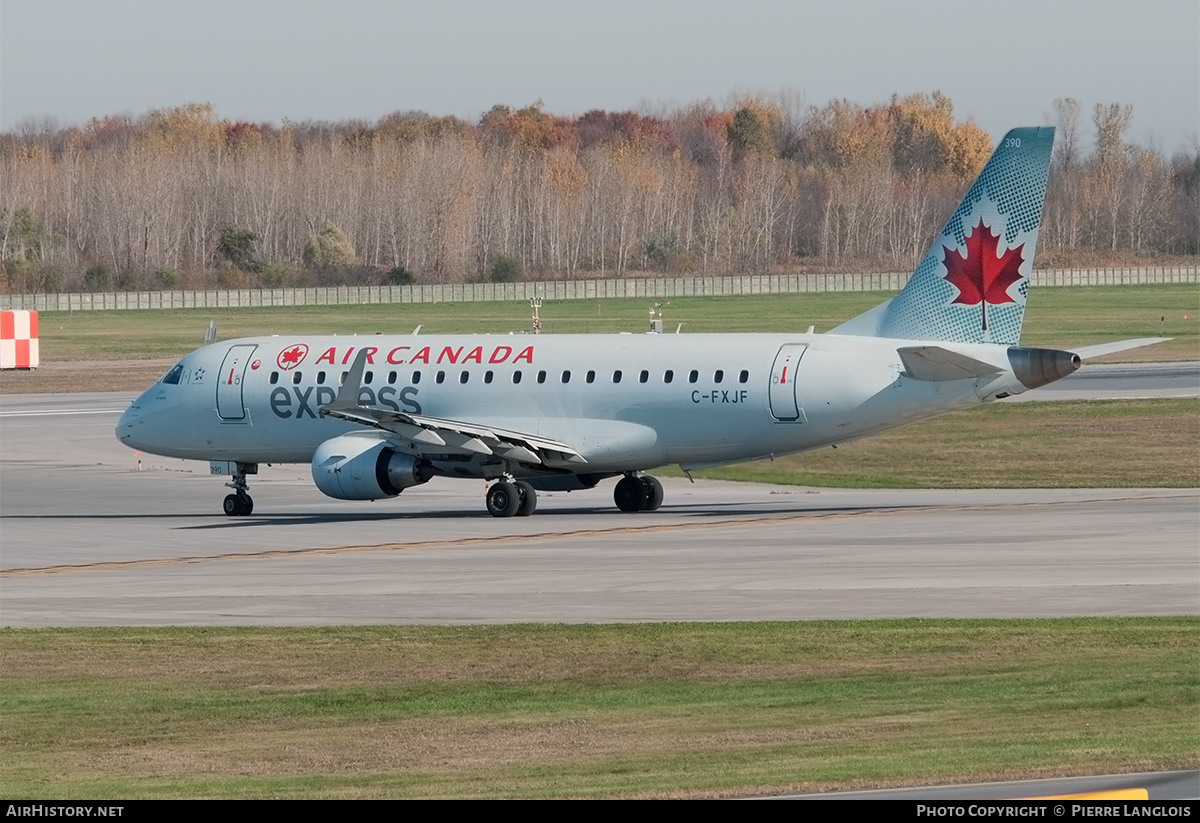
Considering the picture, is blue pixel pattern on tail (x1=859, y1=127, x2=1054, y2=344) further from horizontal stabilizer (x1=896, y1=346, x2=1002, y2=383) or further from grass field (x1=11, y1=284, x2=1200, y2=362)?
grass field (x1=11, y1=284, x2=1200, y2=362)

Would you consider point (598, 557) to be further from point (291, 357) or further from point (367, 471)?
point (291, 357)

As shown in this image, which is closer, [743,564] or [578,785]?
[578,785]

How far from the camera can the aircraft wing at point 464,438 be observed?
Result: 43969 mm

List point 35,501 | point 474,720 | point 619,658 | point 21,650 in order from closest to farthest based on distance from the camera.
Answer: point 474,720 < point 619,658 < point 21,650 < point 35,501

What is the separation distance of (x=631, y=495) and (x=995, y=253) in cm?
1004

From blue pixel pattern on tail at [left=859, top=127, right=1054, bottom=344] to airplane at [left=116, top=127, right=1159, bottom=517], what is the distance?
4cm

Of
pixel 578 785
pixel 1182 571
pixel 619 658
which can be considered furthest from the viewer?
pixel 1182 571

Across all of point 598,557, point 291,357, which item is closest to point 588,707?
point 598,557

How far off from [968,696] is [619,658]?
4.94 meters

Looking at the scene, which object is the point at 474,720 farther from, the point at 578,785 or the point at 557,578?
the point at 557,578

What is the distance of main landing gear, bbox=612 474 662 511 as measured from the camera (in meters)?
46.3
